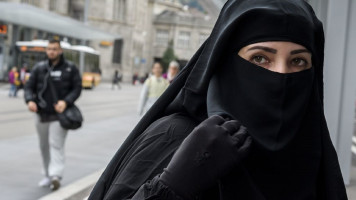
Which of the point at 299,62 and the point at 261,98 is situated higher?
the point at 299,62

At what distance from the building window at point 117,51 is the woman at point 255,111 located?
183ft

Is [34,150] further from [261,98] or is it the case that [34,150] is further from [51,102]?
[261,98]

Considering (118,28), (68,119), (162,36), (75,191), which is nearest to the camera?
(75,191)

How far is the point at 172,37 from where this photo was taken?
263ft

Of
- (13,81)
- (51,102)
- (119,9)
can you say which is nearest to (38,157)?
(51,102)

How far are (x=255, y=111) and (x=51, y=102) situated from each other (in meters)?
5.20

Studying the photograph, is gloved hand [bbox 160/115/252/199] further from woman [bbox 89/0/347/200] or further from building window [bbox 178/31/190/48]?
building window [bbox 178/31/190/48]

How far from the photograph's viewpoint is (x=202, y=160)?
1334mm

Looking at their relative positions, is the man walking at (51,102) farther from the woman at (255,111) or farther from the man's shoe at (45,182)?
the woman at (255,111)

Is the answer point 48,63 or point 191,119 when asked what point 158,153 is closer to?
point 191,119

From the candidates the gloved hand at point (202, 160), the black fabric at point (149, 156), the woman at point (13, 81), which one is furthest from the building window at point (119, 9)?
the gloved hand at point (202, 160)

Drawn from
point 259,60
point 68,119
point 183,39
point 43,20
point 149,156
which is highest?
point 183,39

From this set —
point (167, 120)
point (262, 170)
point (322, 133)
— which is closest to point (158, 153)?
point (167, 120)

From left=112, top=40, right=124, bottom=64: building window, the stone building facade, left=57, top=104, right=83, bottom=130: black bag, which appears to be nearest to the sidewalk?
left=57, top=104, right=83, bottom=130: black bag
